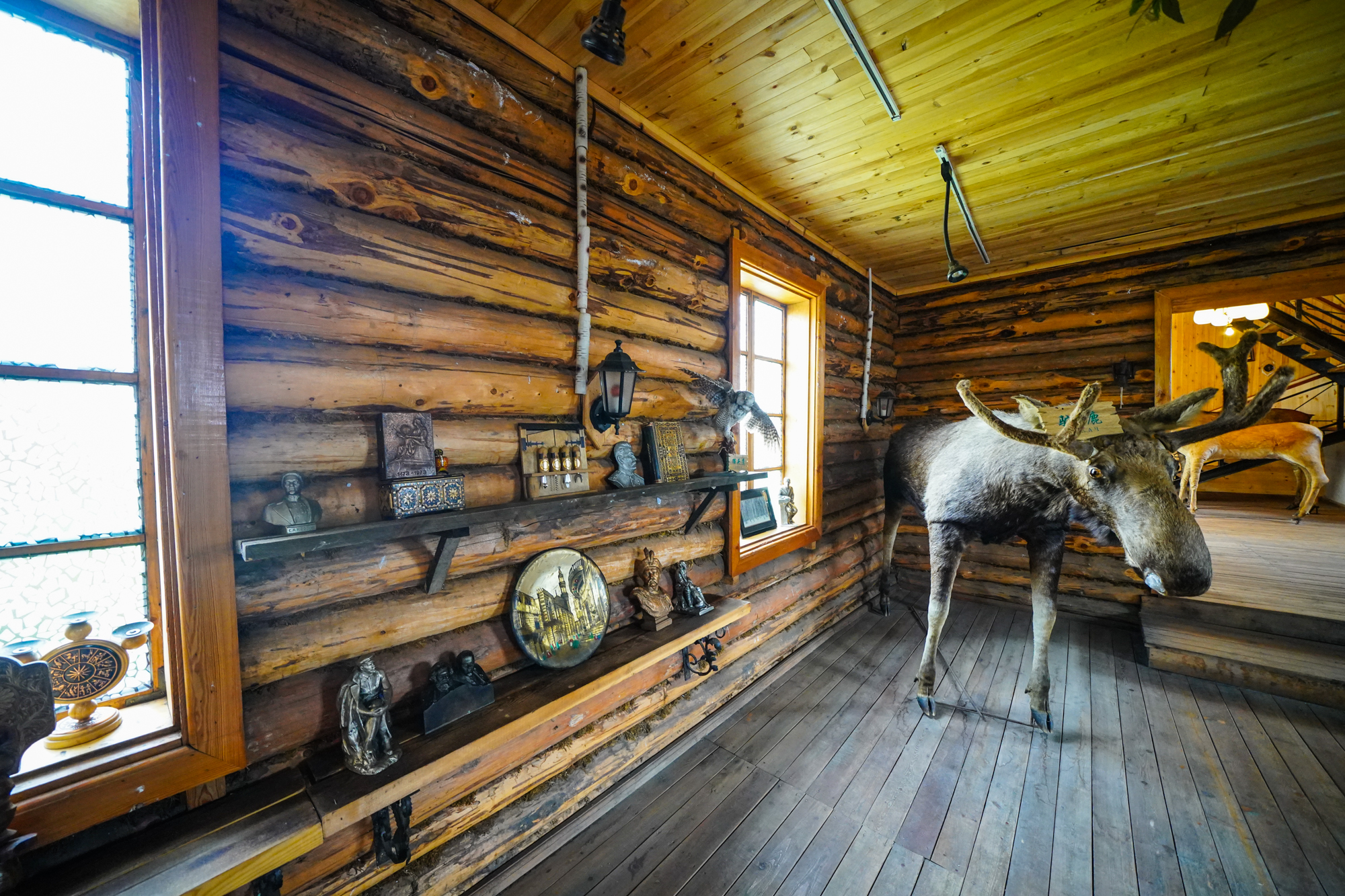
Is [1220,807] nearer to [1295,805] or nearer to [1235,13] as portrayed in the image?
[1295,805]

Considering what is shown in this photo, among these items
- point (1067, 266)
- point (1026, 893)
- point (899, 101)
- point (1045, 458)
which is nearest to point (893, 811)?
point (1026, 893)

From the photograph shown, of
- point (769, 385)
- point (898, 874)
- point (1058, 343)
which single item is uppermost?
point (1058, 343)

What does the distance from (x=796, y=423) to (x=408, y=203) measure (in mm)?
3130

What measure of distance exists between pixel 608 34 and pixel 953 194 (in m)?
2.89

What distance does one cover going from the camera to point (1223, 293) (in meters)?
3.75

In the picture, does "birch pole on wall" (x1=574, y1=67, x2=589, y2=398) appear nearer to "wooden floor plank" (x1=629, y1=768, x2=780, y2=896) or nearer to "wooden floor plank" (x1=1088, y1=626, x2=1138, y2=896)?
"wooden floor plank" (x1=629, y1=768, x2=780, y2=896)

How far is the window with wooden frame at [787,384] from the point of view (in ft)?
11.2

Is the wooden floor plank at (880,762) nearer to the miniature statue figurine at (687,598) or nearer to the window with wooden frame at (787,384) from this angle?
the miniature statue figurine at (687,598)

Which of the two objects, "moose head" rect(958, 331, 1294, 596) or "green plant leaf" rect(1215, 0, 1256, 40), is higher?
"green plant leaf" rect(1215, 0, 1256, 40)

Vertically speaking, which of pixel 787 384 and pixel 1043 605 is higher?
pixel 787 384

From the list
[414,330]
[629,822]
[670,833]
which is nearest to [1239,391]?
[670,833]

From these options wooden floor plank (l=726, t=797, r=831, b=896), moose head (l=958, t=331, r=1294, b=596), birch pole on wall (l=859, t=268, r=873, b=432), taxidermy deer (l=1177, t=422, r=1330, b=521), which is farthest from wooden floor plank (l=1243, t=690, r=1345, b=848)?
taxidermy deer (l=1177, t=422, r=1330, b=521)

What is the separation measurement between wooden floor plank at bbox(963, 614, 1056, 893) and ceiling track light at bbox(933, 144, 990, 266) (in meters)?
3.08

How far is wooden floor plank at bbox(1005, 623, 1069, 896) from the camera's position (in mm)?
1800
